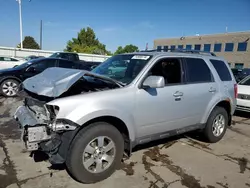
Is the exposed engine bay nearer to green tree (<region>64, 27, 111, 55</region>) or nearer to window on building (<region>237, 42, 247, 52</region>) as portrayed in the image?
window on building (<region>237, 42, 247, 52</region>)

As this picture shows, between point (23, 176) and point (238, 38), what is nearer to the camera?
point (23, 176)

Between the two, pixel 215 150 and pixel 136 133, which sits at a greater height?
pixel 136 133

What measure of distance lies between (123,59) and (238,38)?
43.6m

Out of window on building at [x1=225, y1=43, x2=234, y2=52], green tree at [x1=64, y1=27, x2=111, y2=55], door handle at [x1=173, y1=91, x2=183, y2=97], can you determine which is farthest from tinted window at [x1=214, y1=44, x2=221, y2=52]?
door handle at [x1=173, y1=91, x2=183, y2=97]

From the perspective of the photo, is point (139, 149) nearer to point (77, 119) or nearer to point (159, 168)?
point (159, 168)

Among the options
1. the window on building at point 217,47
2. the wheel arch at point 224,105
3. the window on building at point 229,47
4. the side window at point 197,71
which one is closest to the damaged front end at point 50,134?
the side window at point 197,71

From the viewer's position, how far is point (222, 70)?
520 centimetres

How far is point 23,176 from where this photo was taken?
3389mm

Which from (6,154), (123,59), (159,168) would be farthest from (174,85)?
(6,154)

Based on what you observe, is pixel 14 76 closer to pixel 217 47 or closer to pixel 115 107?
pixel 115 107

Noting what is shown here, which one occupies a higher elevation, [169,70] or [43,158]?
[169,70]

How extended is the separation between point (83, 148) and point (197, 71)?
2.77m

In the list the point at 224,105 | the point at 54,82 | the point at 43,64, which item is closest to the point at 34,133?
the point at 54,82

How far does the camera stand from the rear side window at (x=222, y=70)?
16.6ft
